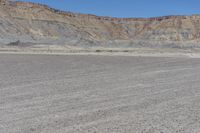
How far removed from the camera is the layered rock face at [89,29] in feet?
264

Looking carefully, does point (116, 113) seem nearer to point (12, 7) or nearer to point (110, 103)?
point (110, 103)

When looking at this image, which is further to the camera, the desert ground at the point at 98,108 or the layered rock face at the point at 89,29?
the layered rock face at the point at 89,29

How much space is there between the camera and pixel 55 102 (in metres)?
8.92

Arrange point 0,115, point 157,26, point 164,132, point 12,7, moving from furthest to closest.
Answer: point 157,26, point 12,7, point 0,115, point 164,132

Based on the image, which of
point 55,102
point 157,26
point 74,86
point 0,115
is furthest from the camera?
point 157,26

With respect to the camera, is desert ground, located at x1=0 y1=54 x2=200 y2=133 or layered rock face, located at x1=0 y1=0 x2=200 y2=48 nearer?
desert ground, located at x1=0 y1=54 x2=200 y2=133

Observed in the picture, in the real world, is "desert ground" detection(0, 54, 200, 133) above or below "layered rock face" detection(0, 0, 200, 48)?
below

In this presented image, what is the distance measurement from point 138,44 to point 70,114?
80.6 metres

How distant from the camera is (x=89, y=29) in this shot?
355 ft

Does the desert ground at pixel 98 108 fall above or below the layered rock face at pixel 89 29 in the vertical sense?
below

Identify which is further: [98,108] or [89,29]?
[89,29]

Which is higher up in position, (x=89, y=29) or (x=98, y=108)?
(x=89, y=29)

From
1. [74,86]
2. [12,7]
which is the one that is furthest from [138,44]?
[74,86]

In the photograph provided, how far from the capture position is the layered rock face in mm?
80419
